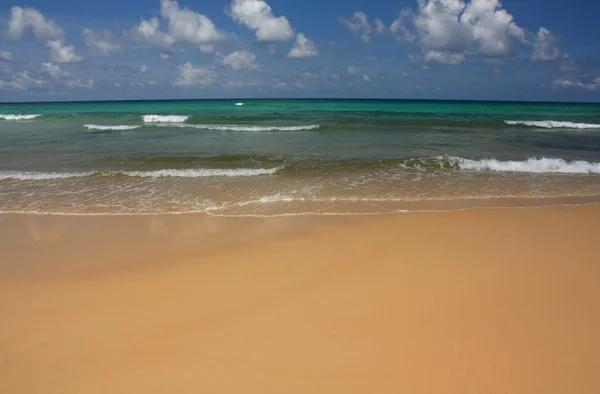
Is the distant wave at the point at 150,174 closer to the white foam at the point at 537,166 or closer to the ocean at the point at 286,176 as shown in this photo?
the ocean at the point at 286,176

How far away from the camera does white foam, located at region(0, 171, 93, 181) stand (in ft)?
31.7

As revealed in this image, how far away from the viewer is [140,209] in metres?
6.93

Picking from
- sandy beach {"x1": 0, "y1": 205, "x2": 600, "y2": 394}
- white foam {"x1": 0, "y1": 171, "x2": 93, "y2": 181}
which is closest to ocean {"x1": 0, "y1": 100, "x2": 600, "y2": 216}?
white foam {"x1": 0, "y1": 171, "x2": 93, "y2": 181}

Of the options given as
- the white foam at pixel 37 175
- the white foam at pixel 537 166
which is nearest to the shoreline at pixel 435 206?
the white foam at pixel 537 166

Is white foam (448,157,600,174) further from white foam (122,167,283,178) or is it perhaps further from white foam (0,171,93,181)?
white foam (0,171,93,181)

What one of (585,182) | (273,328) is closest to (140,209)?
(273,328)

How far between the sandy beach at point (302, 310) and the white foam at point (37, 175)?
4718mm

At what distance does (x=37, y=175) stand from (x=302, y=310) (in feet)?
31.0

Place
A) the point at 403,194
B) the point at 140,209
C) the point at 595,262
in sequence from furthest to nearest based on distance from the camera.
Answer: the point at 403,194, the point at 140,209, the point at 595,262

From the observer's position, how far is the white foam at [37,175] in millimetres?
9672

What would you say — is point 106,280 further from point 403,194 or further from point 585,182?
point 585,182

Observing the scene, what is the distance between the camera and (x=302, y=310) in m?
3.43

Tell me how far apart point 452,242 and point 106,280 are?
4.14 m

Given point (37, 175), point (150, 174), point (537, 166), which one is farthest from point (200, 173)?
point (537, 166)
